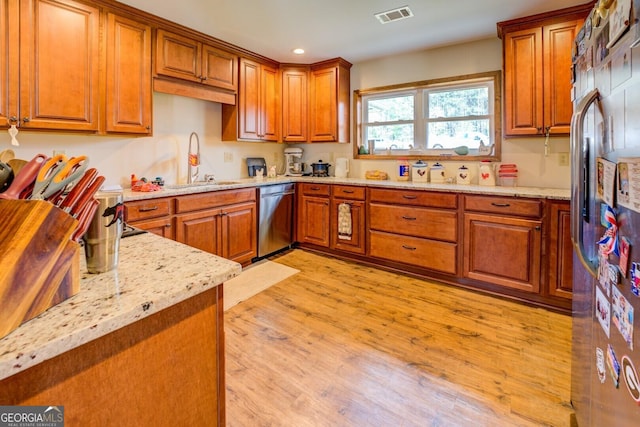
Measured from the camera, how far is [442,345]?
2.06 meters

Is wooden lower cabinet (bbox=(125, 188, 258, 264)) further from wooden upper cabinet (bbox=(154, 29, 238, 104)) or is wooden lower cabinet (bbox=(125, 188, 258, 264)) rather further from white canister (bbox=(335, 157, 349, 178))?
white canister (bbox=(335, 157, 349, 178))

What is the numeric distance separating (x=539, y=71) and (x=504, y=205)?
1.15 m

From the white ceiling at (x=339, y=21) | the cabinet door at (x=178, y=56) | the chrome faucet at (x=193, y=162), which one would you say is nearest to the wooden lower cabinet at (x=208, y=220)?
the chrome faucet at (x=193, y=162)

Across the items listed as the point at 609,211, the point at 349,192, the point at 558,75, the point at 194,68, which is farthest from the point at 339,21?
the point at 609,211

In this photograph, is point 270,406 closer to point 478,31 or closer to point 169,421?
point 169,421

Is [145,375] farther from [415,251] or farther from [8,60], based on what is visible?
[415,251]

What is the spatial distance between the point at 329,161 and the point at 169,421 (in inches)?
153

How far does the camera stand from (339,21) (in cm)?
288

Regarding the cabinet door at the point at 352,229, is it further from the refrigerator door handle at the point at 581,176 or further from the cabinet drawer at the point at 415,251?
the refrigerator door handle at the point at 581,176

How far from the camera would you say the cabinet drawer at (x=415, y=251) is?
2996 millimetres

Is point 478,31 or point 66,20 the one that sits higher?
point 478,31

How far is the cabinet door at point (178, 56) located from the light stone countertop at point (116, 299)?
242 cm

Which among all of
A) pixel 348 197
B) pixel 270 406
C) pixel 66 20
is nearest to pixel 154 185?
pixel 66 20

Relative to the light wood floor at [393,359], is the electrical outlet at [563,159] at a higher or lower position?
higher
